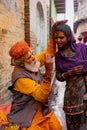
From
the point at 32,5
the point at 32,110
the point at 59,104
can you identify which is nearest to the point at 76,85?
the point at 32,110

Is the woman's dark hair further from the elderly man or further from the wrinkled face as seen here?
the elderly man

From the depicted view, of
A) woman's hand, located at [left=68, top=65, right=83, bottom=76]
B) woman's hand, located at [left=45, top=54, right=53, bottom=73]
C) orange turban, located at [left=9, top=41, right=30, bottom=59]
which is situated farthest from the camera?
woman's hand, located at [left=68, top=65, right=83, bottom=76]

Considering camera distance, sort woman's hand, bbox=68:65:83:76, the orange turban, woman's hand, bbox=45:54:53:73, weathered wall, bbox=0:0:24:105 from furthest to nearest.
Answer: weathered wall, bbox=0:0:24:105
woman's hand, bbox=68:65:83:76
the orange turban
woman's hand, bbox=45:54:53:73

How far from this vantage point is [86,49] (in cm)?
325

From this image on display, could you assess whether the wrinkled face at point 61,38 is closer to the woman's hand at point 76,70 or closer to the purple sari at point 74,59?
the purple sari at point 74,59

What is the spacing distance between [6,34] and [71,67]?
281cm

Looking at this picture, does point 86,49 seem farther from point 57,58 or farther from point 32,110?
point 32,110

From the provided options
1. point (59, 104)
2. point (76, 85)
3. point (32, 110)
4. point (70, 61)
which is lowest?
point (59, 104)

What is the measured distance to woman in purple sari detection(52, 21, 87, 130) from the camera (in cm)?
316

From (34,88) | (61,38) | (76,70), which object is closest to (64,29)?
(61,38)

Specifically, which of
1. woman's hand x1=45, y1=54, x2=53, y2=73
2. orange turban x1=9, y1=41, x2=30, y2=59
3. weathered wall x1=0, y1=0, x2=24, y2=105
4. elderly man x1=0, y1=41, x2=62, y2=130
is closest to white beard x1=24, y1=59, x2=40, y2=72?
elderly man x1=0, y1=41, x2=62, y2=130

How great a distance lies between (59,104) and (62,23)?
11.4 ft

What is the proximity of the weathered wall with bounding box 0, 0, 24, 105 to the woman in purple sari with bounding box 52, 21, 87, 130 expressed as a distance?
2.26 metres

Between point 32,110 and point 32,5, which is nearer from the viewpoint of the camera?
point 32,110
